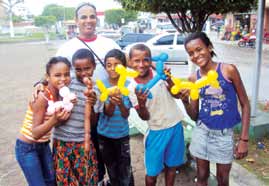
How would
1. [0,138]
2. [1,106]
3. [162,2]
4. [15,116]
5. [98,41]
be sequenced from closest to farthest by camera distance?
[98,41] → [162,2] → [0,138] → [15,116] → [1,106]

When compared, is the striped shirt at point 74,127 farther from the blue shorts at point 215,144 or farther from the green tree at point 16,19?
the green tree at point 16,19

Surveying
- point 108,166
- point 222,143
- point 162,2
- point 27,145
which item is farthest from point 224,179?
point 162,2

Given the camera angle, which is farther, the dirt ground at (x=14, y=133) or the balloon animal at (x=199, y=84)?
the dirt ground at (x=14, y=133)

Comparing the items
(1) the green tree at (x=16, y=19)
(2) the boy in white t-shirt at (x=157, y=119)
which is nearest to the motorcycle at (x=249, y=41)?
(2) the boy in white t-shirt at (x=157, y=119)

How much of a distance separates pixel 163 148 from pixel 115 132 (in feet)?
1.43

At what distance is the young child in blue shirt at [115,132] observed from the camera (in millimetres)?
2234

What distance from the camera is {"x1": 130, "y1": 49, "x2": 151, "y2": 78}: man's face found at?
82.7 inches

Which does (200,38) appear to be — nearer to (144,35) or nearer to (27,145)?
(27,145)

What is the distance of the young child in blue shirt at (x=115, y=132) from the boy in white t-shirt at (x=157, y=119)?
0.15 meters

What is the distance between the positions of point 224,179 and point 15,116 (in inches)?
200

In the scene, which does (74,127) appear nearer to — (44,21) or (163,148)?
(163,148)

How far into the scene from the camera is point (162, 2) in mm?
3777

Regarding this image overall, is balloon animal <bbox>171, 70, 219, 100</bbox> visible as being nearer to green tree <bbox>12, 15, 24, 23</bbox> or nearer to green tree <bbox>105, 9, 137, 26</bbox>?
green tree <bbox>105, 9, 137, 26</bbox>

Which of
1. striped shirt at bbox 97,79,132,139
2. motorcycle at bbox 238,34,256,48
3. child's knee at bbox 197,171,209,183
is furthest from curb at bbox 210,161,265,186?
motorcycle at bbox 238,34,256,48
